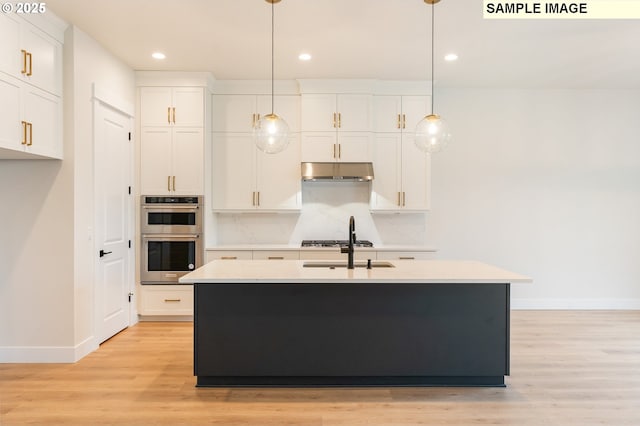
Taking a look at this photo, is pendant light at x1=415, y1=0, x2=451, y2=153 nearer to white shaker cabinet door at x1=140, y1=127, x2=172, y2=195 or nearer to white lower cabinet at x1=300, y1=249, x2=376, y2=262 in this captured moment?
white lower cabinet at x1=300, y1=249, x2=376, y2=262

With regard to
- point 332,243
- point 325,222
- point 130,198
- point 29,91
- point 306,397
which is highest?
point 29,91

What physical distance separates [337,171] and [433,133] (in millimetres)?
1890

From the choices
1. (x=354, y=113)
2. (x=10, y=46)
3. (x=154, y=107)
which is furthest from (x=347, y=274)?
(x=154, y=107)

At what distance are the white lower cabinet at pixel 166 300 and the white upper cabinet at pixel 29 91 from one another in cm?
195

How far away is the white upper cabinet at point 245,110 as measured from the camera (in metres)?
5.17

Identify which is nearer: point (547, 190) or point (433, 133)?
point (433, 133)

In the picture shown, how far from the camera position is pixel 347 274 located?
9.47ft

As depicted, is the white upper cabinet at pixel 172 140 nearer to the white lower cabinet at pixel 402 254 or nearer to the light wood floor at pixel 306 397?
the light wood floor at pixel 306 397

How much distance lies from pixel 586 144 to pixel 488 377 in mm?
4053

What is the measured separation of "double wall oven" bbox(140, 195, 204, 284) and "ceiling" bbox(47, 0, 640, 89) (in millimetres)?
1602

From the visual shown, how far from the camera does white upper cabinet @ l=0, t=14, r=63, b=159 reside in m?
2.97

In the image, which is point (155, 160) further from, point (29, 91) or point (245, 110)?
point (29, 91)

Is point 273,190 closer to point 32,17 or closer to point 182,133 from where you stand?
point 182,133

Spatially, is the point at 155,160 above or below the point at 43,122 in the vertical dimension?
below
